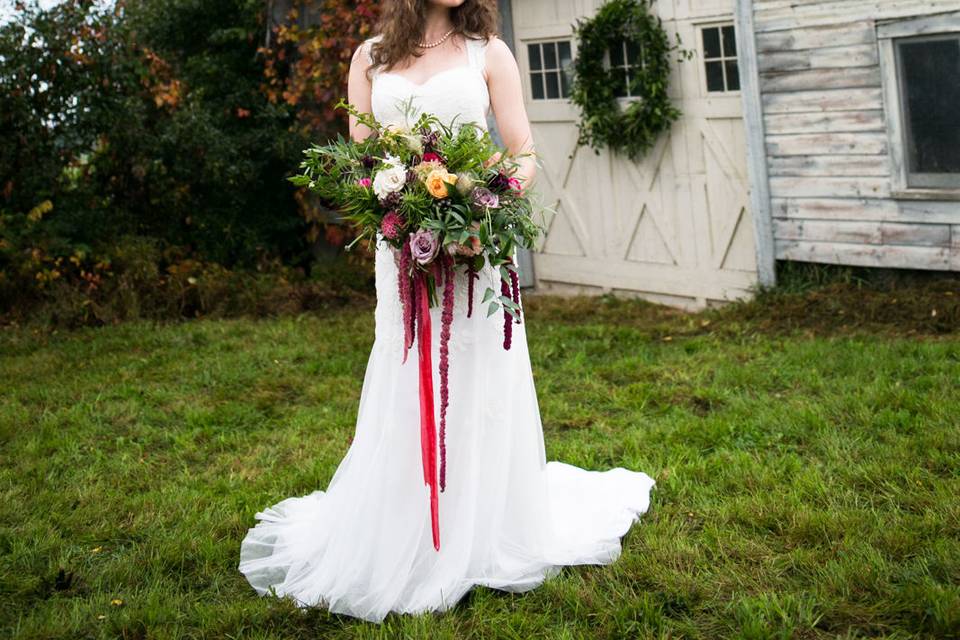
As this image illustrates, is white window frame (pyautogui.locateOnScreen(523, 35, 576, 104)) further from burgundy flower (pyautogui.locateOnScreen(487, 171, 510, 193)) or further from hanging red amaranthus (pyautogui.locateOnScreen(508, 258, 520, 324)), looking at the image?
burgundy flower (pyautogui.locateOnScreen(487, 171, 510, 193))

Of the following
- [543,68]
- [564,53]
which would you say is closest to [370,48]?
[564,53]

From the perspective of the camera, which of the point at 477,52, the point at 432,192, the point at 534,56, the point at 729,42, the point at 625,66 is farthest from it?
the point at 534,56

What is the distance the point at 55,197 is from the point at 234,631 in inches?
277

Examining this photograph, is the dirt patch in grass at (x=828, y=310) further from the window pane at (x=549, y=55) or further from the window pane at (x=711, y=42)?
the window pane at (x=549, y=55)

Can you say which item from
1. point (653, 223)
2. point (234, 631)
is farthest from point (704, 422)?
point (653, 223)

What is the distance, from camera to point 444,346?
3.82m

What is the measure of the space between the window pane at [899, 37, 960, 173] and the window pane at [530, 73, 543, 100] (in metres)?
3.37

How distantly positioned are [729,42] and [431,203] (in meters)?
5.37

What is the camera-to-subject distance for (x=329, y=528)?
14.4 feet

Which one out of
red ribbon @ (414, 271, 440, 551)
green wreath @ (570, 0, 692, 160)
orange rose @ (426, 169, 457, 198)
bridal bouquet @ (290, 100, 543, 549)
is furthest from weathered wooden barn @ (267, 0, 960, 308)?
orange rose @ (426, 169, 457, 198)

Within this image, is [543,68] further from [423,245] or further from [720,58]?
[423,245]

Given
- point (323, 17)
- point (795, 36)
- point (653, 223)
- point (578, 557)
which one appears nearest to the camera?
point (578, 557)

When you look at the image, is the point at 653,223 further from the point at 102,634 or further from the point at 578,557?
the point at 102,634

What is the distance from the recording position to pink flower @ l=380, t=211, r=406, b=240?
→ 3.67 m
